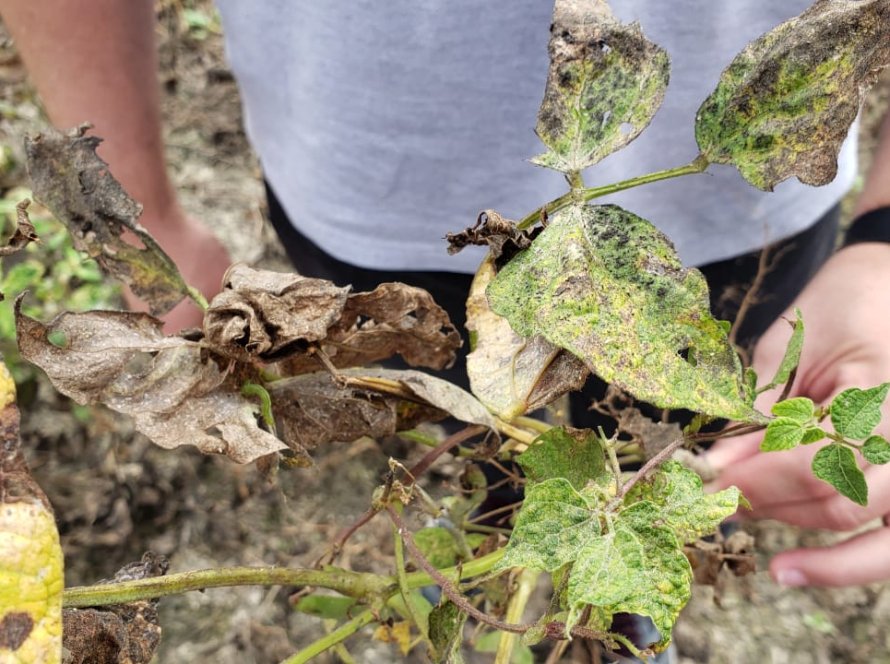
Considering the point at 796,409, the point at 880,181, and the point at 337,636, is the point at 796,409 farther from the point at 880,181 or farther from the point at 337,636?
the point at 880,181

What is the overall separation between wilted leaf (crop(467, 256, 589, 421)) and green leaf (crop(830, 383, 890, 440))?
0.14 m

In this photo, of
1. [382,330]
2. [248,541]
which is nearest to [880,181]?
[382,330]

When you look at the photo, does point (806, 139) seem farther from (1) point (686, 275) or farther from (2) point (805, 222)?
(2) point (805, 222)

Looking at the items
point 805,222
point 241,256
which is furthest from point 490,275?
point 241,256

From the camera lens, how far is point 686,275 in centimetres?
37

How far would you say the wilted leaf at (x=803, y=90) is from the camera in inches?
15.3

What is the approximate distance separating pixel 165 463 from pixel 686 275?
4.75 feet

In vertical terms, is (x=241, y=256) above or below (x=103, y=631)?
below

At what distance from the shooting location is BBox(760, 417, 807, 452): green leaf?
0.40m

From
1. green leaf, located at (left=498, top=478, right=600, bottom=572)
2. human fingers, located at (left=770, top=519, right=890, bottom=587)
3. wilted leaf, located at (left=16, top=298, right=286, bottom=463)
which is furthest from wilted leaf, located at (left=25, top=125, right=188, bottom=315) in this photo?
human fingers, located at (left=770, top=519, right=890, bottom=587)

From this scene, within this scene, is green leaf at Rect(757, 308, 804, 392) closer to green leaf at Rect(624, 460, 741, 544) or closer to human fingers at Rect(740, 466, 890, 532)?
Answer: green leaf at Rect(624, 460, 741, 544)

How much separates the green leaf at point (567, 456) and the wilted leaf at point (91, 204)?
0.27 meters

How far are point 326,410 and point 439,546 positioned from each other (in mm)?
186

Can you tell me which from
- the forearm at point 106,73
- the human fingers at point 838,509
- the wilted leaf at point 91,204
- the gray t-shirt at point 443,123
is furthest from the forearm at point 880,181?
the forearm at point 106,73
